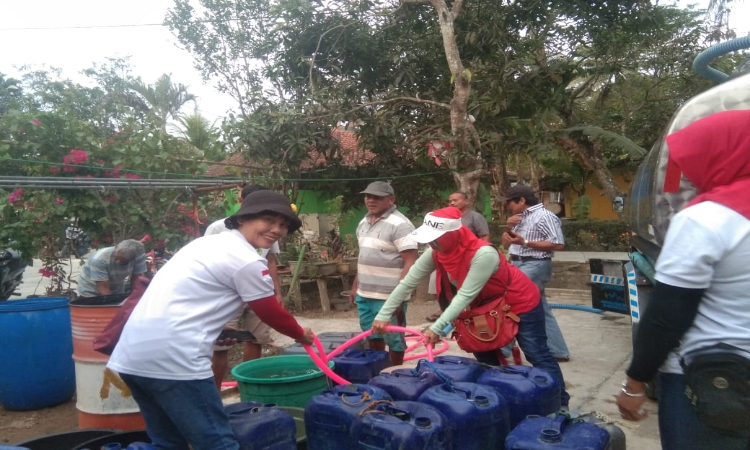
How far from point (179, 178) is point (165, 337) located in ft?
14.8

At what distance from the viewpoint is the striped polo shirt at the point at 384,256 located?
15.6 feet

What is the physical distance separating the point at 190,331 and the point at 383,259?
255cm

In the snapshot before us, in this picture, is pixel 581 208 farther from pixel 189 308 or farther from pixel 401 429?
pixel 189 308

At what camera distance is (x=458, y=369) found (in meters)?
3.44

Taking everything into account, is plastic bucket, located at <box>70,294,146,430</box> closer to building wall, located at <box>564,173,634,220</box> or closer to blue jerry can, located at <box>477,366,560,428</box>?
blue jerry can, located at <box>477,366,560,428</box>

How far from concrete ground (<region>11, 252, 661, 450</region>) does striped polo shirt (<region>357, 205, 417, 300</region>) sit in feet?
5.06

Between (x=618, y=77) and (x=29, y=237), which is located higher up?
(x=618, y=77)

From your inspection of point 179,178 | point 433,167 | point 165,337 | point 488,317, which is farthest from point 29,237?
point 433,167

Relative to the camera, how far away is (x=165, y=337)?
7.75ft

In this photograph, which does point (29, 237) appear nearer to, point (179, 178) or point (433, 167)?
point (179, 178)

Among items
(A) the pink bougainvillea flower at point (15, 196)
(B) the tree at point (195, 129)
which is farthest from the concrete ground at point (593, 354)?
(B) the tree at point (195, 129)

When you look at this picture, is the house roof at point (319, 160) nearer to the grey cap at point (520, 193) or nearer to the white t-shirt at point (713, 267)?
the grey cap at point (520, 193)

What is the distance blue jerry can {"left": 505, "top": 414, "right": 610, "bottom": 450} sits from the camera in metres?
2.48

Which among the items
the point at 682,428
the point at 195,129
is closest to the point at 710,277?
the point at 682,428
